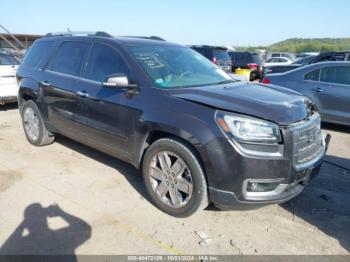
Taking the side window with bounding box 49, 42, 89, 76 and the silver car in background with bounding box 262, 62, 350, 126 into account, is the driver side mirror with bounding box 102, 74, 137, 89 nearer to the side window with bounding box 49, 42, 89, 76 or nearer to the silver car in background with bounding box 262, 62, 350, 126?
the side window with bounding box 49, 42, 89, 76

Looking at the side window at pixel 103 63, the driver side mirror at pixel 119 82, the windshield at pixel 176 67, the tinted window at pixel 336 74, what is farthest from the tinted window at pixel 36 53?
the tinted window at pixel 336 74

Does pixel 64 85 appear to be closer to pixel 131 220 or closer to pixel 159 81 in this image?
pixel 159 81

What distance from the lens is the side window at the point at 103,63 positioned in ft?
13.3

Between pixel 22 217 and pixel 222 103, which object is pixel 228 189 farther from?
pixel 22 217

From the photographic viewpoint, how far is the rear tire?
5.60 metres

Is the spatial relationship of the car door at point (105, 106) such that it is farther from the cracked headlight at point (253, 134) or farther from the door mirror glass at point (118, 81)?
the cracked headlight at point (253, 134)

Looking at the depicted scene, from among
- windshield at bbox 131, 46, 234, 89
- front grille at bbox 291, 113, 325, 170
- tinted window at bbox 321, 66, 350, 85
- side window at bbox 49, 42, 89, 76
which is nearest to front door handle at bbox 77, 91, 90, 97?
side window at bbox 49, 42, 89, 76

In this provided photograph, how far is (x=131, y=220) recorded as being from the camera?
3.51 meters

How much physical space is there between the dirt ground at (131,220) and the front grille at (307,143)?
659 mm

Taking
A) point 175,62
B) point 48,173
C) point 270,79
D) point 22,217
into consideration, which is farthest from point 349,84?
point 22,217

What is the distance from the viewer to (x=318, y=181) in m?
4.53

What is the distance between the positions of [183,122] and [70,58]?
2.41m

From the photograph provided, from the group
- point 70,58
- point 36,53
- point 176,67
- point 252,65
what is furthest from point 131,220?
point 252,65

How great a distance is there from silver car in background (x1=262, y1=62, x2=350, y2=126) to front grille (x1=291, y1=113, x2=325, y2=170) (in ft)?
12.5
